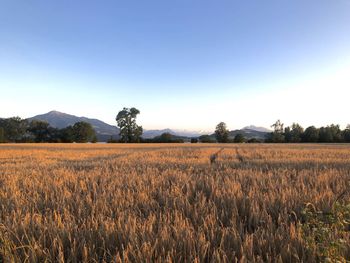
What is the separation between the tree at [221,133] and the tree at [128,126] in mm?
30809

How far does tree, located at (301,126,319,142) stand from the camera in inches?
3366

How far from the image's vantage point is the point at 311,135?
86188 mm

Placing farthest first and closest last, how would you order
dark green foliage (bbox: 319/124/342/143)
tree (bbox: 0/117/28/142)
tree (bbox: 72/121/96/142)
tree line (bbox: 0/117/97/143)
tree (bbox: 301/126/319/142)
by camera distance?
tree (bbox: 0/117/28/142), tree (bbox: 72/121/96/142), tree line (bbox: 0/117/97/143), tree (bbox: 301/126/319/142), dark green foliage (bbox: 319/124/342/143)

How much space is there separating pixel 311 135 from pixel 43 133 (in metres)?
96.8

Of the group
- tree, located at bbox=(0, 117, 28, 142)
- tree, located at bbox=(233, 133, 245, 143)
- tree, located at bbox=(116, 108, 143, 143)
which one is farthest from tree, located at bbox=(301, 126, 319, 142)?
tree, located at bbox=(0, 117, 28, 142)

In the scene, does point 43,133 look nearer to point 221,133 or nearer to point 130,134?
point 130,134

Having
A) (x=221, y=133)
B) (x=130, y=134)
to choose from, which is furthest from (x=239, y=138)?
(x=130, y=134)

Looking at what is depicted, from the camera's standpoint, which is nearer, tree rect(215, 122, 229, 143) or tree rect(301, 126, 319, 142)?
tree rect(301, 126, 319, 142)

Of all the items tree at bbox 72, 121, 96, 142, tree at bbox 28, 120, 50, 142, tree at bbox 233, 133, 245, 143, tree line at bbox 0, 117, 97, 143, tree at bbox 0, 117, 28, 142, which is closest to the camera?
tree line at bbox 0, 117, 97, 143

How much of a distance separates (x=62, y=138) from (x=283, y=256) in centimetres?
9891

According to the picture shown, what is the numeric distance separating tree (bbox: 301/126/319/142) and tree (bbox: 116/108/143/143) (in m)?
59.7

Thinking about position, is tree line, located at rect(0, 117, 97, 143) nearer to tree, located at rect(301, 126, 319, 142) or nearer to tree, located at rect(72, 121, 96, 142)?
tree, located at rect(72, 121, 96, 142)

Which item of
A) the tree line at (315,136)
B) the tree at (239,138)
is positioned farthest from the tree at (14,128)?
A: the tree line at (315,136)

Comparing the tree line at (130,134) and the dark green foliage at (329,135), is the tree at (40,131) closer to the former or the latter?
the tree line at (130,134)
